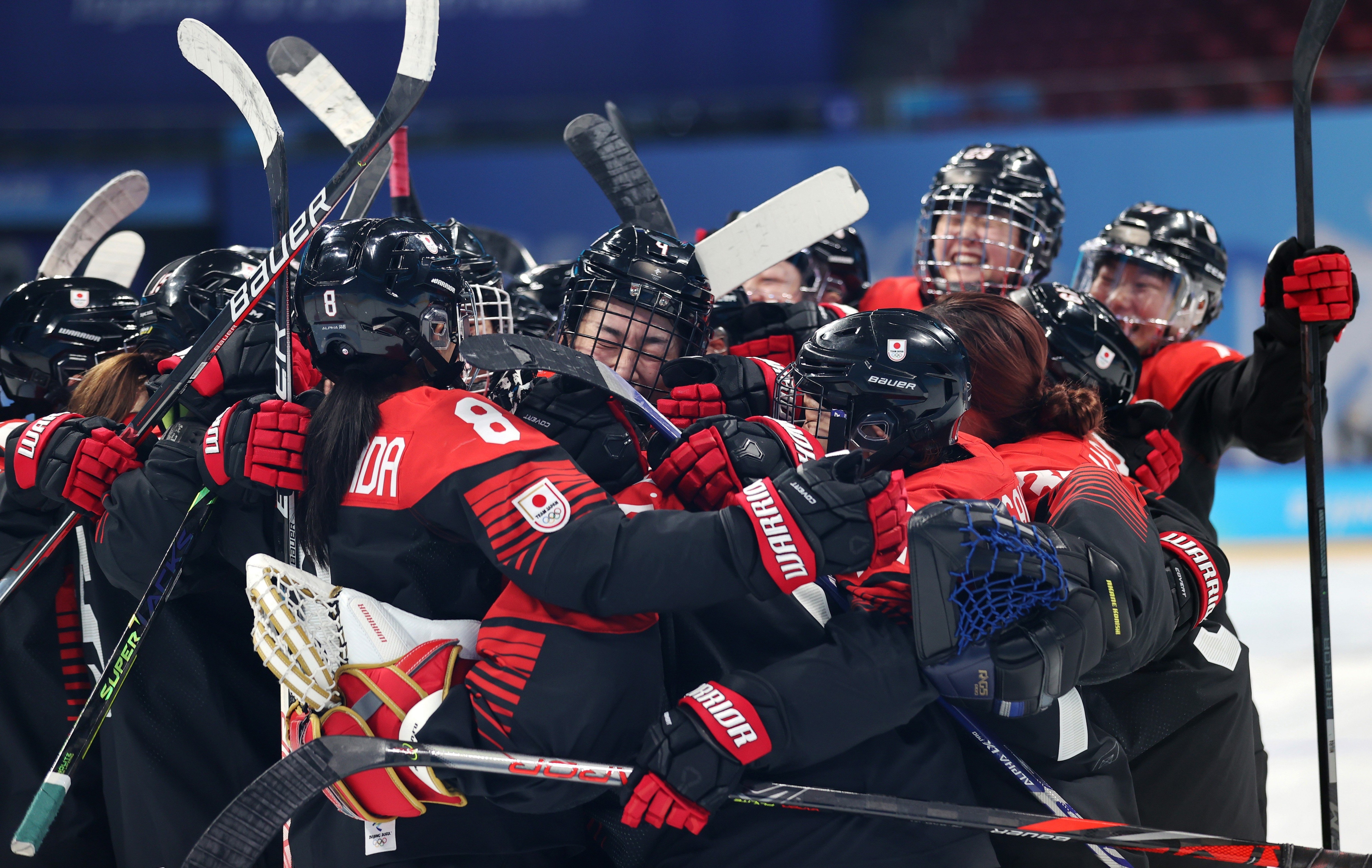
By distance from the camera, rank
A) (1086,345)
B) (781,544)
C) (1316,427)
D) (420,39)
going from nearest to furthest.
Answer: (781,544), (420,39), (1316,427), (1086,345)

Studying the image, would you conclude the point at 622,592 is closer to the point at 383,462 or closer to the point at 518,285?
the point at 383,462

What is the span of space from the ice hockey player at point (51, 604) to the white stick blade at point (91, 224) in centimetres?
38

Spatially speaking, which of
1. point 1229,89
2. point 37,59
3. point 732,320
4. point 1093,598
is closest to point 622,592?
point 1093,598

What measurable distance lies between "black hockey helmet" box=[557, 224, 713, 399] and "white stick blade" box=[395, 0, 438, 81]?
429 millimetres

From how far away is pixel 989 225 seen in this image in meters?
3.27

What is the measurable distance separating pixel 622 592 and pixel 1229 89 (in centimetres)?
747

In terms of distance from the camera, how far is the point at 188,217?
27.7 ft

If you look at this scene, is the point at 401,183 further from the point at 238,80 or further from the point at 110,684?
the point at 110,684

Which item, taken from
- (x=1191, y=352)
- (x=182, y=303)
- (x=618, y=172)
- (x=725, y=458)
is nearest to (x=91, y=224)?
(x=182, y=303)

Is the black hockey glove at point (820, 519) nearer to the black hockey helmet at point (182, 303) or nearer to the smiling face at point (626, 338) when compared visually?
the smiling face at point (626, 338)

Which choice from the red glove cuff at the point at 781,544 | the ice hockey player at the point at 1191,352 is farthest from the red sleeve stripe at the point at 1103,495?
the ice hockey player at the point at 1191,352

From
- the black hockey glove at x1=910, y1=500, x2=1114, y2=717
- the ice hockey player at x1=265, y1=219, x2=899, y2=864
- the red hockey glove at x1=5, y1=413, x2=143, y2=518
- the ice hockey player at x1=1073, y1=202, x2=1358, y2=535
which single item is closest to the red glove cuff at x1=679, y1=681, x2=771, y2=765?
the ice hockey player at x1=265, y1=219, x2=899, y2=864

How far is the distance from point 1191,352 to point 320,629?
2.47 metres

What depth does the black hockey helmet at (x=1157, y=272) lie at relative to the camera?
3.27m
